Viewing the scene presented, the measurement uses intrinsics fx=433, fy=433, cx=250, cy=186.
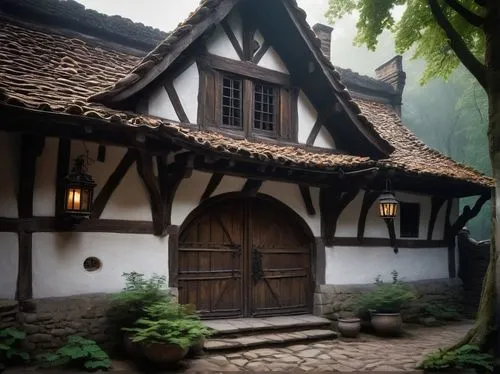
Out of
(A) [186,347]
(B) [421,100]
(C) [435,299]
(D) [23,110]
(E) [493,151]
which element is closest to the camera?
(D) [23,110]

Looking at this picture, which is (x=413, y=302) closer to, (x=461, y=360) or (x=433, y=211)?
(x=433, y=211)

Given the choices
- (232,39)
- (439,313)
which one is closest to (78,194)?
(232,39)

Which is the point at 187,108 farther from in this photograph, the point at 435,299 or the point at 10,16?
the point at 435,299

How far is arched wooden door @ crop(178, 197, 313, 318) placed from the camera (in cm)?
809

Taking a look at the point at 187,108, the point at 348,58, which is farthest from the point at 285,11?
the point at 348,58

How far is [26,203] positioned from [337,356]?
17.6 ft

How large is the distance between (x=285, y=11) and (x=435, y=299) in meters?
7.81

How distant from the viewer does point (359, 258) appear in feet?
32.3

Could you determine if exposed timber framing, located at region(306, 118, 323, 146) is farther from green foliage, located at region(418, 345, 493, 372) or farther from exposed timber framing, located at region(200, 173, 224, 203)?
green foliage, located at region(418, 345, 493, 372)

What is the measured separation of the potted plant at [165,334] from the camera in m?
5.82

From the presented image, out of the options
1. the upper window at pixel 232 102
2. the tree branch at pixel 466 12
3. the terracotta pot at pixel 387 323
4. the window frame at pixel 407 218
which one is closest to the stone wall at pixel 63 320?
the upper window at pixel 232 102

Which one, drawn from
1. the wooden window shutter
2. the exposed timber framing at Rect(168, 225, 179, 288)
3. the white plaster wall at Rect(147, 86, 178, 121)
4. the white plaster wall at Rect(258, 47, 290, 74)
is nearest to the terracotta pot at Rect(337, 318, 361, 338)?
the exposed timber framing at Rect(168, 225, 179, 288)

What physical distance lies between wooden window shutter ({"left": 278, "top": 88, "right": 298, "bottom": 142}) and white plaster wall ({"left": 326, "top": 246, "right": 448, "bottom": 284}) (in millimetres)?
2624

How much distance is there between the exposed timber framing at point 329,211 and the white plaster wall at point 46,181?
5381 millimetres
